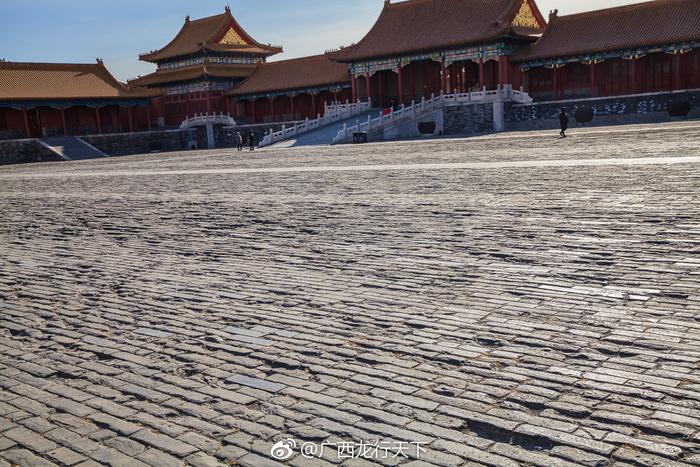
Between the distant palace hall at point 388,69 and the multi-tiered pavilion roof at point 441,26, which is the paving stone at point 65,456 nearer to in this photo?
the distant palace hall at point 388,69

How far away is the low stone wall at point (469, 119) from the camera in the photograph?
122 feet

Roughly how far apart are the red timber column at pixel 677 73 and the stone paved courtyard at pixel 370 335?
27.4 m

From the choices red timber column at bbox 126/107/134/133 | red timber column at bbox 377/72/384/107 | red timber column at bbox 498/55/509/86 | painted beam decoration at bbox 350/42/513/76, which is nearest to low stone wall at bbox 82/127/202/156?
red timber column at bbox 126/107/134/133

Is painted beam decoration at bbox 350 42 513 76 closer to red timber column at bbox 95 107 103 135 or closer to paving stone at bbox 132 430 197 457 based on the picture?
red timber column at bbox 95 107 103 135

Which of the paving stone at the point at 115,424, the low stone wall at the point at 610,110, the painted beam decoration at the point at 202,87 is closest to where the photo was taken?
the paving stone at the point at 115,424

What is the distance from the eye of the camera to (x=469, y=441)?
3.31m

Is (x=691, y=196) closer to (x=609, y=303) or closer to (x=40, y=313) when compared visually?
(x=609, y=303)

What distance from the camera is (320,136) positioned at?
39.1 meters

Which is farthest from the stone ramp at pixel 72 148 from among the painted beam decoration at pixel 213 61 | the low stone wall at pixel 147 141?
the painted beam decoration at pixel 213 61

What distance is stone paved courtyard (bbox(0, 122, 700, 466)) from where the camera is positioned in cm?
342

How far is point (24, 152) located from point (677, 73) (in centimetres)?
3690

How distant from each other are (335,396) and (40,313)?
3.55 metres

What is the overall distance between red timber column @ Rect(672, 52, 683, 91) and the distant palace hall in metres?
0.07

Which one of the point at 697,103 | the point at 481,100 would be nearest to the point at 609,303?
the point at 697,103
